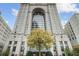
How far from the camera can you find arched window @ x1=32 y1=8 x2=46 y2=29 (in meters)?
4.79

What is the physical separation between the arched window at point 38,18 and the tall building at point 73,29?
1013 mm

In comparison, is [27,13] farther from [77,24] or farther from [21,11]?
Result: [77,24]

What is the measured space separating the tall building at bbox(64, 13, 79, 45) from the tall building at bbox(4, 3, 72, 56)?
20 centimetres

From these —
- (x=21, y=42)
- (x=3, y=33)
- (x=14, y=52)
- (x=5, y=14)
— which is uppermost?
(x=5, y=14)

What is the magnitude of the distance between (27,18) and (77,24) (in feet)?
7.54

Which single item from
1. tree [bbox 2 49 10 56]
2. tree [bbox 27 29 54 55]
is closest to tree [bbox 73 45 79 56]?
tree [bbox 27 29 54 55]

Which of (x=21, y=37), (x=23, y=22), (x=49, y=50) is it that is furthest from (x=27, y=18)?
(x=49, y=50)

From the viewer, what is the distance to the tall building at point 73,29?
4391 millimetres

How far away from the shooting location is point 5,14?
4.39m

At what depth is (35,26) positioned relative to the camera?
4.70 metres

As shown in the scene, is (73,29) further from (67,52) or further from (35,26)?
(35,26)

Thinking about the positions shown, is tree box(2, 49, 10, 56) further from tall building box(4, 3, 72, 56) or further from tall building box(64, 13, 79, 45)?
tall building box(64, 13, 79, 45)

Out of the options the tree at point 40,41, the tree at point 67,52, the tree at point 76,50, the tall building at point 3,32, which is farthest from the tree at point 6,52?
the tree at point 76,50

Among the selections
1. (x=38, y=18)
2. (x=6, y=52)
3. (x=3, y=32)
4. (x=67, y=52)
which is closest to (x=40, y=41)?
(x=67, y=52)
